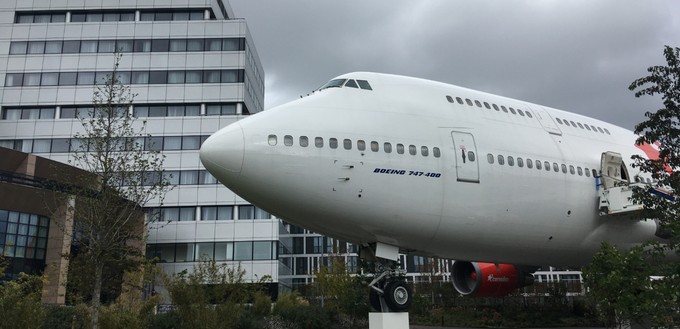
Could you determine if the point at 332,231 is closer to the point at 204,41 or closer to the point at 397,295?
the point at 397,295

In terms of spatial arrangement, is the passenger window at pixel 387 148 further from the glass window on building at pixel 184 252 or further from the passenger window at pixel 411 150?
the glass window on building at pixel 184 252

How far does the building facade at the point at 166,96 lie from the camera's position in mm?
45906

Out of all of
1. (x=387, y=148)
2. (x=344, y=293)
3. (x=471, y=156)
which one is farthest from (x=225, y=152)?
(x=344, y=293)

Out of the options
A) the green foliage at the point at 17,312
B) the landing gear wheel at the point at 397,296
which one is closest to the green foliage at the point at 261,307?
the green foliage at the point at 17,312

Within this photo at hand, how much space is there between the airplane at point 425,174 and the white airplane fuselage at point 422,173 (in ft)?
0.09

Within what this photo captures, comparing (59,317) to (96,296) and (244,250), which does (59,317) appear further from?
(244,250)

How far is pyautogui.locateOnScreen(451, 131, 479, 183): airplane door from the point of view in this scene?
12.4 metres

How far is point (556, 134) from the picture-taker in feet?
50.8

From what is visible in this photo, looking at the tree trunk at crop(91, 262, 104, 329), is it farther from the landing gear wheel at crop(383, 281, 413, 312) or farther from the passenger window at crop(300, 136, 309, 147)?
the landing gear wheel at crop(383, 281, 413, 312)

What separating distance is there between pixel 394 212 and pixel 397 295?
1.81 m

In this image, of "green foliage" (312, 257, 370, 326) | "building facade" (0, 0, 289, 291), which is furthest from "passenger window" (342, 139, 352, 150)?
"building facade" (0, 0, 289, 291)

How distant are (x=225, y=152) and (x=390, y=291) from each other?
4.59 m

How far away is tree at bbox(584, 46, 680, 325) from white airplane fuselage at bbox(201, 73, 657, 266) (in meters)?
1.67

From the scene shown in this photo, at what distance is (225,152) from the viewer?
34.5 feet
